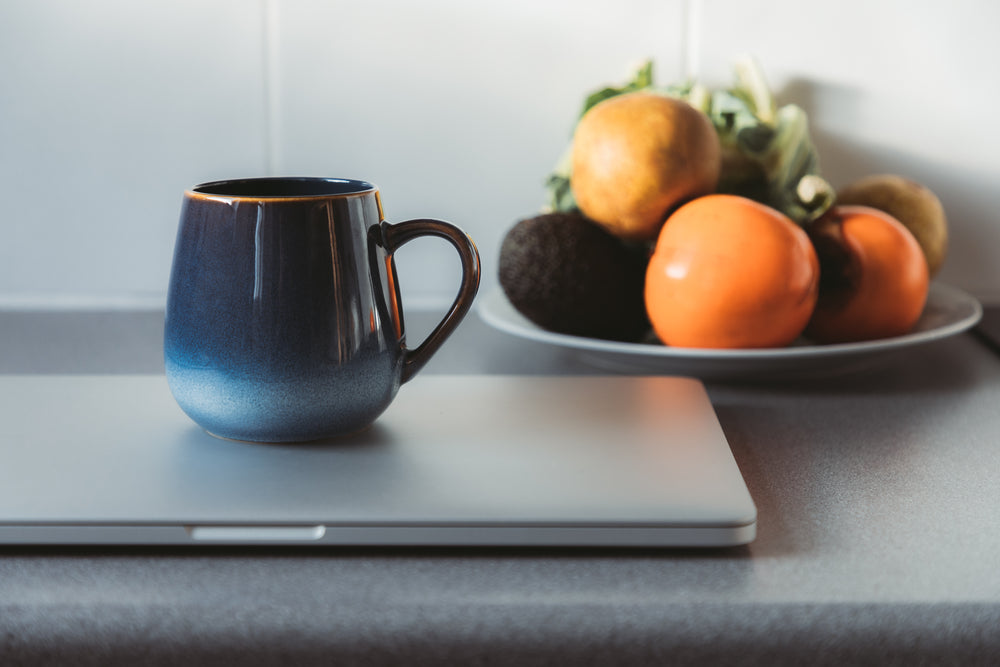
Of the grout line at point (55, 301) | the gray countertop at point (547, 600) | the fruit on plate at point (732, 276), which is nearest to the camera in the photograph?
the gray countertop at point (547, 600)

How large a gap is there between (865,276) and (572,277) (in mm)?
212

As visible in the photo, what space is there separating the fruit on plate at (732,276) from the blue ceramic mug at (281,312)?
21 centimetres

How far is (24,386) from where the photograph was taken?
2.01ft

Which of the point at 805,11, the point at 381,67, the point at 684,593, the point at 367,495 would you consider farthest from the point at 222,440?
the point at 805,11

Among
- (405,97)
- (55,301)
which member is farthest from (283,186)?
(55,301)

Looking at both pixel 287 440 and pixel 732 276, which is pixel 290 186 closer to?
pixel 287 440

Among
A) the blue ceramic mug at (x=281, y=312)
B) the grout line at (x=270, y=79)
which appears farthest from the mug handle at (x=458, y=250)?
the grout line at (x=270, y=79)

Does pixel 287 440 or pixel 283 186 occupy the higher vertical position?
Result: pixel 283 186

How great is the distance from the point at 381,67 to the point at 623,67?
224 millimetres

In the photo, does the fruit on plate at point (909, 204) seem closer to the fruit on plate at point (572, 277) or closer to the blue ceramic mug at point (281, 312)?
the fruit on plate at point (572, 277)

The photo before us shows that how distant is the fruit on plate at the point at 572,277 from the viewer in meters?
0.71

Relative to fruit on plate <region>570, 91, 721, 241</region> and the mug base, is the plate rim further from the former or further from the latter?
the mug base

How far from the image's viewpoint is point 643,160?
68 cm

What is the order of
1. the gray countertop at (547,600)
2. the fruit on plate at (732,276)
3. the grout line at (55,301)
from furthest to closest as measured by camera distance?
the grout line at (55,301)
the fruit on plate at (732,276)
the gray countertop at (547,600)
